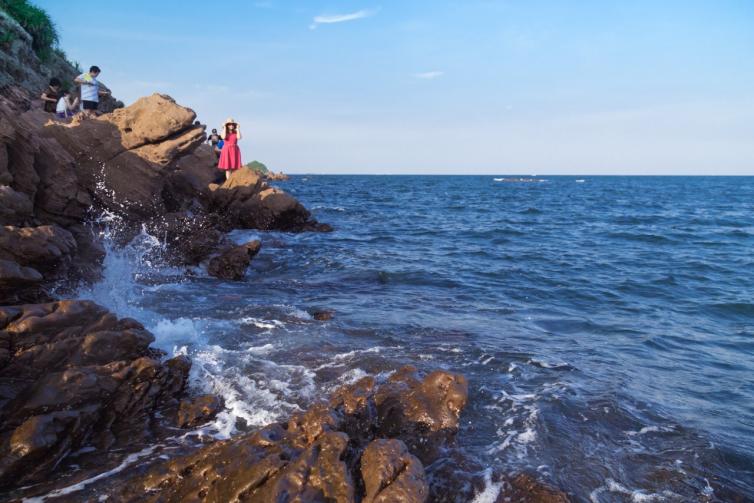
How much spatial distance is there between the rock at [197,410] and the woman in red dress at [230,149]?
14.0m

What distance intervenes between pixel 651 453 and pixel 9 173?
9.61 meters

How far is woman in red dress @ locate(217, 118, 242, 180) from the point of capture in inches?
713

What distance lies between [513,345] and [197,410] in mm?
5309

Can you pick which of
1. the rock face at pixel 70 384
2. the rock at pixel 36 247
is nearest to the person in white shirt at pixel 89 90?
the rock at pixel 36 247

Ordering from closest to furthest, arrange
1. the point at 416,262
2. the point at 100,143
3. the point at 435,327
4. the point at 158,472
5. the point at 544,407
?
the point at 158,472
the point at 544,407
the point at 435,327
the point at 100,143
the point at 416,262

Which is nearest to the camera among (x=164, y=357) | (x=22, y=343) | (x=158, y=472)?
(x=158, y=472)

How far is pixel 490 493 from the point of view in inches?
180

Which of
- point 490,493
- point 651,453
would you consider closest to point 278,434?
point 490,493

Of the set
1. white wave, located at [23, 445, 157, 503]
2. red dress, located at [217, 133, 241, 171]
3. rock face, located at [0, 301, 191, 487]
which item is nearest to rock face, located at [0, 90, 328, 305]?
red dress, located at [217, 133, 241, 171]

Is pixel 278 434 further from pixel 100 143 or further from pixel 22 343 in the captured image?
pixel 100 143

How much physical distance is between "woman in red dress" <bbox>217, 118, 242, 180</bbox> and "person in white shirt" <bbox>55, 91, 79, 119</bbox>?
488 centimetres

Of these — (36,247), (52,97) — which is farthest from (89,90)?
(36,247)

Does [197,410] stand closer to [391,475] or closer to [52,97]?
[391,475]

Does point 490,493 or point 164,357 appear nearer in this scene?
point 490,493
